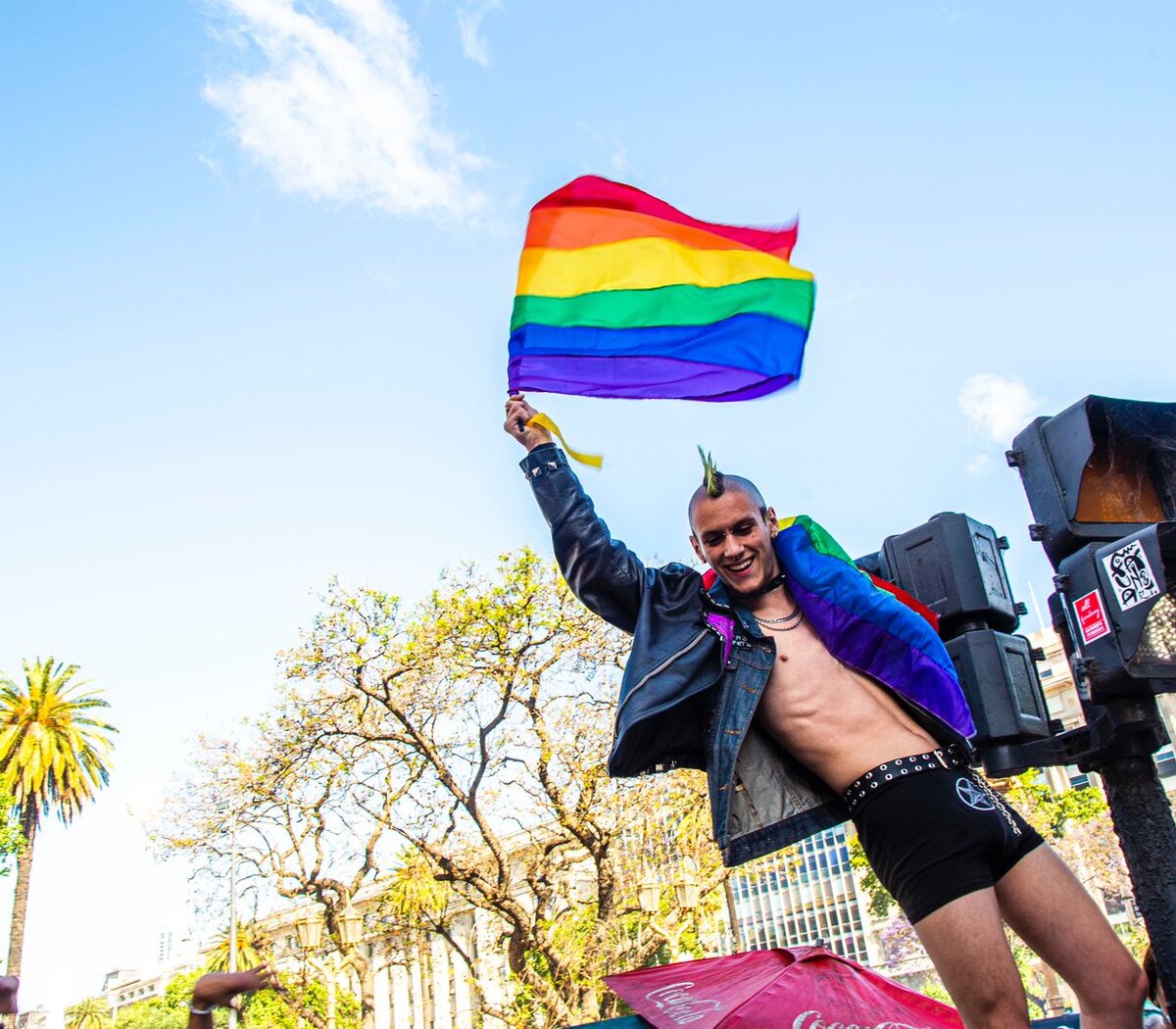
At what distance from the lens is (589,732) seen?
1480cm

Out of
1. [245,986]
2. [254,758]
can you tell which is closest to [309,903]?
[254,758]

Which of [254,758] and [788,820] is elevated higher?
[254,758]

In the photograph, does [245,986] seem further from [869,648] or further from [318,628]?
[318,628]

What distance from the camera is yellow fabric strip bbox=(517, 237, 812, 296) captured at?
11.7 ft

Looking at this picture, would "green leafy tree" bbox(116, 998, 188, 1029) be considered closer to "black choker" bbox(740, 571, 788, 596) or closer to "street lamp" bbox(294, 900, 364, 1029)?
"street lamp" bbox(294, 900, 364, 1029)

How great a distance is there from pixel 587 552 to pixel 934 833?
1167 mm

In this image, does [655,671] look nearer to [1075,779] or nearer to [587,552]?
[587,552]

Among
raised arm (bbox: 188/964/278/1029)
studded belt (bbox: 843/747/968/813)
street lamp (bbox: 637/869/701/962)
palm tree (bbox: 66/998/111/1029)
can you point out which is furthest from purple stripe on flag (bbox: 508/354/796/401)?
palm tree (bbox: 66/998/111/1029)

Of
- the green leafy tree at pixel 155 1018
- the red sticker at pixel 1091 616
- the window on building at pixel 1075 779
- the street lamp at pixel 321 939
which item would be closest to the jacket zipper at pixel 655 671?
the red sticker at pixel 1091 616

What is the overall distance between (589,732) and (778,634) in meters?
12.4

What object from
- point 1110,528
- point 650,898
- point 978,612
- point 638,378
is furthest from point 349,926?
point 1110,528

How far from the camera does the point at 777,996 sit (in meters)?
4.99

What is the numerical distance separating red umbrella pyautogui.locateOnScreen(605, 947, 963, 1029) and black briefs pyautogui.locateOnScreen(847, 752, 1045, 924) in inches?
112

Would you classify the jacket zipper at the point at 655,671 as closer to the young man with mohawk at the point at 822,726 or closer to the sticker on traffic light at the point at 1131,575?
the young man with mohawk at the point at 822,726
